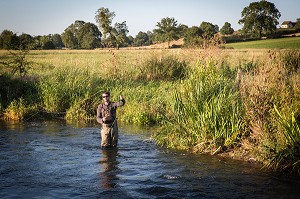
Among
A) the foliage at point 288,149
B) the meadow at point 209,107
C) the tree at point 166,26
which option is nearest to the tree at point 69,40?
the tree at point 166,26

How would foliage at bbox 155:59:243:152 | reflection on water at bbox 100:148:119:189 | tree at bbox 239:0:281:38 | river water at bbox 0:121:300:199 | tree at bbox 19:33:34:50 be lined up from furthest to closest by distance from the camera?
tree at bbox 239:0:281:38 < tree at bbox 19:33:34:50 < foliage at bbox 155:59:243:152 < reflection on water at bbox 100:148:119:189 < river water at bbox 0:121:300:199

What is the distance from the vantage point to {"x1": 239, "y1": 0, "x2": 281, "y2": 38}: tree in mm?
96250

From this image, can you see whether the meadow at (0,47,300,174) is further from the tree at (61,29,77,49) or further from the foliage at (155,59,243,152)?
the tree at (61,29,77,49)

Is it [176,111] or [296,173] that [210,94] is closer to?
[176,111]

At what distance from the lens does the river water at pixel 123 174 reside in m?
7.96

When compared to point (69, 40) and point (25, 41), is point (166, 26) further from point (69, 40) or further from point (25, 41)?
point (25, 41)

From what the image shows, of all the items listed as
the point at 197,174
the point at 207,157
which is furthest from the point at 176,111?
the point at 197,174

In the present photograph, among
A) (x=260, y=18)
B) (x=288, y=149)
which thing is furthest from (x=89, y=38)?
(x=288, y=149)

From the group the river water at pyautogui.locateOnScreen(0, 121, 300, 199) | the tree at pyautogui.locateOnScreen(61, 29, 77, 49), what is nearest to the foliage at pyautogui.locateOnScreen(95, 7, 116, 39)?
the river water at pyautogui.locateOnScreen(0, 121, 300, 199)

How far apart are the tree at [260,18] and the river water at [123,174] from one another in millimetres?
91122

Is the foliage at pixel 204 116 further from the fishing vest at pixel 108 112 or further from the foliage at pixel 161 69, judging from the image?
the foliage at pixel 161 69

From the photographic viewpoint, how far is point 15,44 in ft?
76.1

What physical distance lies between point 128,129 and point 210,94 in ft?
15.5

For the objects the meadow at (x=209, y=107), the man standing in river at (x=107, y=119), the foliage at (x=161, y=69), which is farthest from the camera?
the foliage at (x=161, y=69)
